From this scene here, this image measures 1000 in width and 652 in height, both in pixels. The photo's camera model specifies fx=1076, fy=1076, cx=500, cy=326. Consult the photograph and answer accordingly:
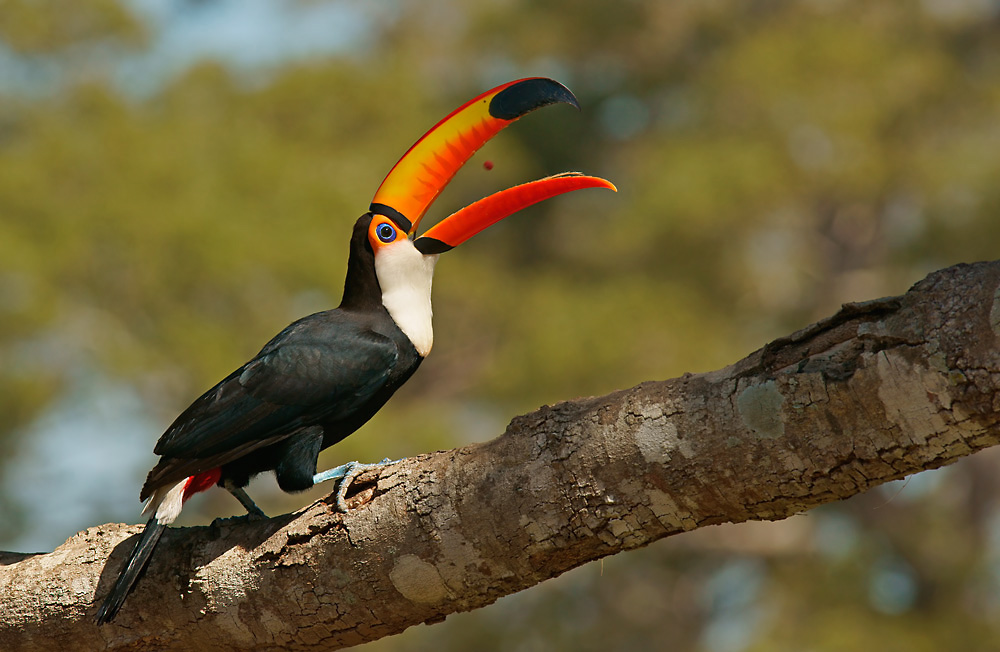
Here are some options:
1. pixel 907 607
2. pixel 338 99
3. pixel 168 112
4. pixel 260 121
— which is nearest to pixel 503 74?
pixel 338 99

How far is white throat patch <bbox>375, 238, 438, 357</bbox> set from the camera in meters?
3.97

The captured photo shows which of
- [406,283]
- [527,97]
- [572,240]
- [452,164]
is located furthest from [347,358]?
[572,240]

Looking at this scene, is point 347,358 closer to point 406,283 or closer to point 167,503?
point 406,283

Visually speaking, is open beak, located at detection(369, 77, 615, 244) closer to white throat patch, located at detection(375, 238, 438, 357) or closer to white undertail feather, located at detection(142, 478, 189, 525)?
white throat patch, located at detection(375, 238, 438, 357)

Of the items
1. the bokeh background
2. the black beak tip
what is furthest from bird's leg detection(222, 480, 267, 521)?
the bokeh background

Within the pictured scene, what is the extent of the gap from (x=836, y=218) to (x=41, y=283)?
8.50 metres

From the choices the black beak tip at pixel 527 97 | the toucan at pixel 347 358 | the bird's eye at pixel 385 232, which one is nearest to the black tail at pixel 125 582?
the toucan at pixel 347 358

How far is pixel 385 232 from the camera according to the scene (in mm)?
4129

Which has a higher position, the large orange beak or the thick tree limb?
the large orange beak

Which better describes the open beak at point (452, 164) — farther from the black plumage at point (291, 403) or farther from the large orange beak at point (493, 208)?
the black plumage at point (291, 403)

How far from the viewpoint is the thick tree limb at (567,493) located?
2104mm

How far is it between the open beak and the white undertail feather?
133 cm

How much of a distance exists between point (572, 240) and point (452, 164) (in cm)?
851

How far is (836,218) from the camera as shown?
12438mm
